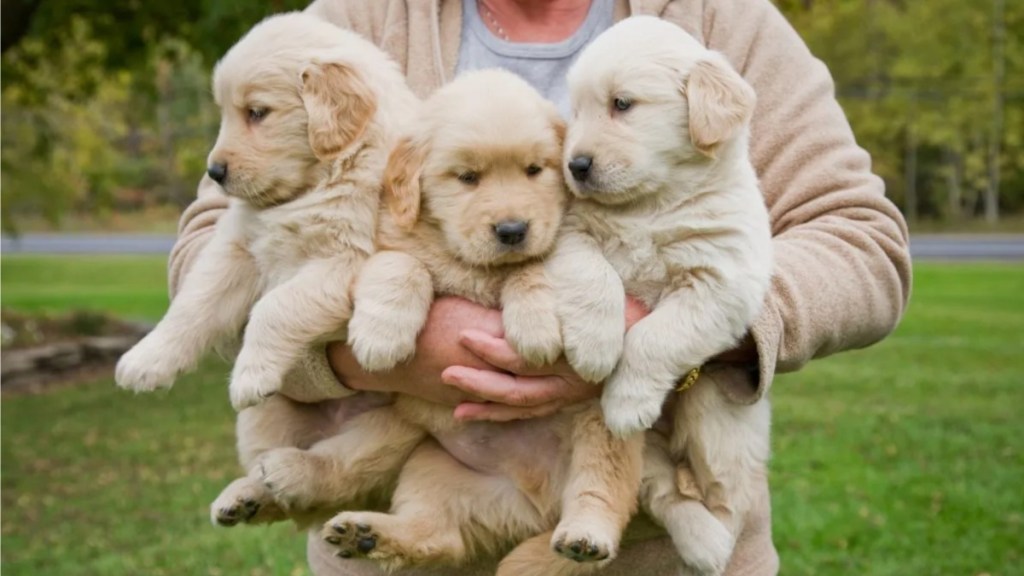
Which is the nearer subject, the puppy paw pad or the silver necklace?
the puppy paw pad

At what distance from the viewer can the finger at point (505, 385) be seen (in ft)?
9.55

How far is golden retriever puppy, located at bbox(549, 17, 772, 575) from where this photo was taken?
2863mm

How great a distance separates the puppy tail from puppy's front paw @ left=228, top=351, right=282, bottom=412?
67 centimetres

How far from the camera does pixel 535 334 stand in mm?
2842

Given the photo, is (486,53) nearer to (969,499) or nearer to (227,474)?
(969,499)

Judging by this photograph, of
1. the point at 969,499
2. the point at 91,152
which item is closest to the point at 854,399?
the point at 969,499

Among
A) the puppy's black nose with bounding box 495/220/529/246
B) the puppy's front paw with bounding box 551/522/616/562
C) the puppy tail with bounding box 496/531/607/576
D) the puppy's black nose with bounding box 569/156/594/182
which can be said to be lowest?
the puppy tail with bounding box 496/531/607/576

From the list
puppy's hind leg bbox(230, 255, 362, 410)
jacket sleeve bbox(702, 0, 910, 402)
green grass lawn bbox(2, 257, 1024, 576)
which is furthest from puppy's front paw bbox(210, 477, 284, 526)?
green grass lawn bbox(2, 257, 1024, 576)

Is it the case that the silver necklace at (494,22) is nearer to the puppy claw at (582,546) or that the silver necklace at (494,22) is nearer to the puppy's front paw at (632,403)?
the puppy's front paw at (632,403)

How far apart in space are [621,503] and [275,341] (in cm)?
88

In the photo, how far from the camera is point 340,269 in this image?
3037 millimetres

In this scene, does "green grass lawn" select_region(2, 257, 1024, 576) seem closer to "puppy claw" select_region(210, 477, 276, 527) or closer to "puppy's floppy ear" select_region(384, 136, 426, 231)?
"puppy claw" select_region(210, 477, 276, 527)

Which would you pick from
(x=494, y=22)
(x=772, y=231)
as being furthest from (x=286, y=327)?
(x=772, y=231)

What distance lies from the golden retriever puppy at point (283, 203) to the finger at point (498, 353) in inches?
12.6
